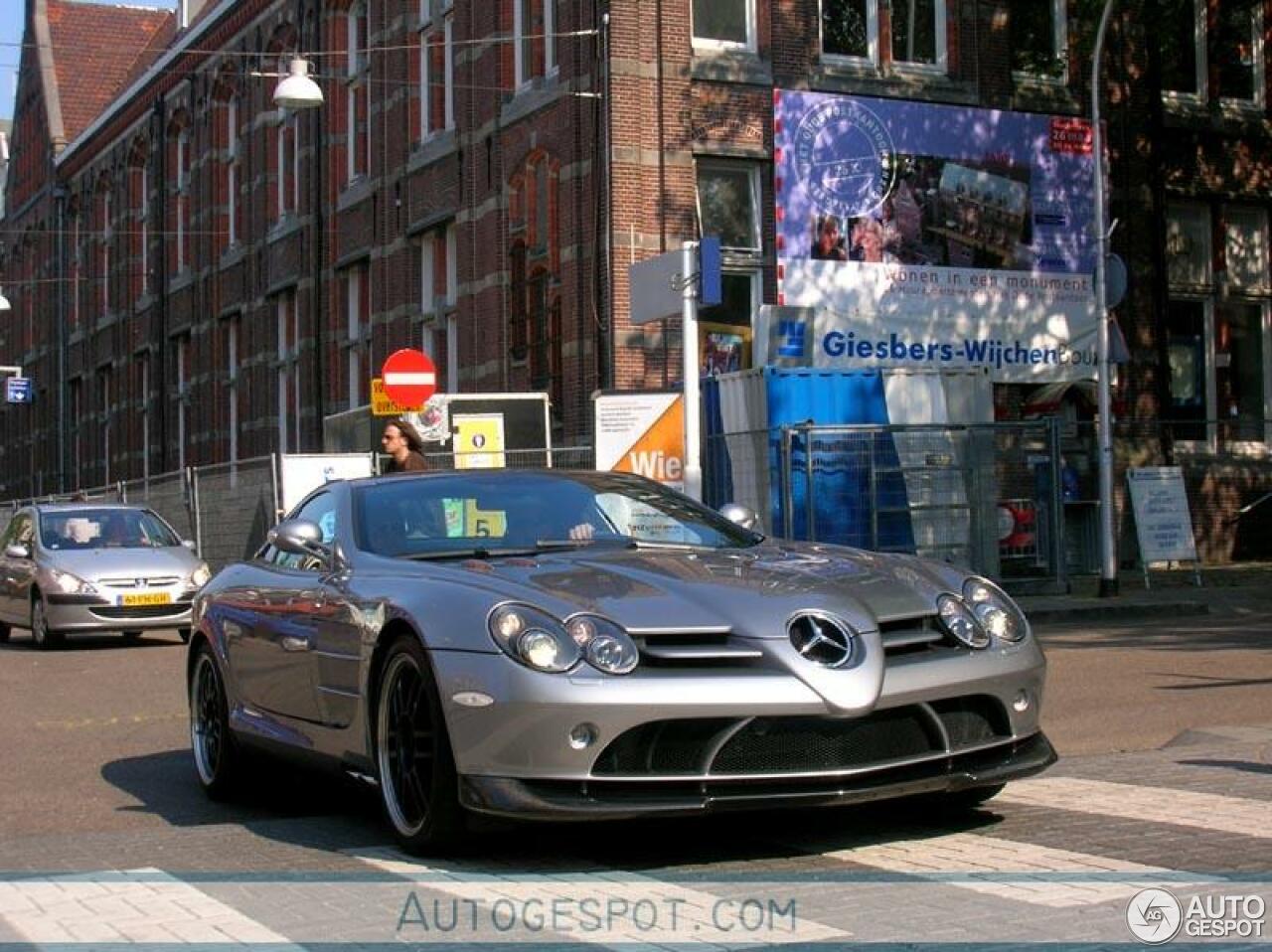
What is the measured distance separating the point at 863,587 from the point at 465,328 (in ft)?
74.8

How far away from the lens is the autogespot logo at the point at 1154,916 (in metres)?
4.63

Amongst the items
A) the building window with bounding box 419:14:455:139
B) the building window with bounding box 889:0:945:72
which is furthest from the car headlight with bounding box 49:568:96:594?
the building window with bounding box 889:0:945:72

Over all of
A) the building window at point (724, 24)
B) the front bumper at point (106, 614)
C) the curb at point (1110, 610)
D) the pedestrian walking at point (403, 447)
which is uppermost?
the building window at point (724, 24)

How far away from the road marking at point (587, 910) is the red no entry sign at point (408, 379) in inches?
587

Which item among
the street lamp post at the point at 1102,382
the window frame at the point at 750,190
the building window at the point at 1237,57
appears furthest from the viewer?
the building window at the point at 1237,57

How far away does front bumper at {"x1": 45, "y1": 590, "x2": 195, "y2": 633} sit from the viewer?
60.3 ft

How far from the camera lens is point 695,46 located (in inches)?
984

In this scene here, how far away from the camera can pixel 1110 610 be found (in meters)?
18.8

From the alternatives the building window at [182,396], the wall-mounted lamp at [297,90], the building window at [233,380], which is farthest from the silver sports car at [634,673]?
the building window at [182,396]

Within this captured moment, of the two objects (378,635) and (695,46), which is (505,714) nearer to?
(378,635)

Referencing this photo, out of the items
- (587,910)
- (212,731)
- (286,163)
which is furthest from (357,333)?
(587,910)

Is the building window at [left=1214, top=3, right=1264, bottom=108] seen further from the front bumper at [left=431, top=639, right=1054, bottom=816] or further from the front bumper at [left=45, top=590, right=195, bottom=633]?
the front bumper at [left=431, top=639, right=1054, bottom=816]

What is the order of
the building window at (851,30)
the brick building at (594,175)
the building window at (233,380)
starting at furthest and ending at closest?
the building window at (233,380), the building window at (851,30), the brick building at (594,175)

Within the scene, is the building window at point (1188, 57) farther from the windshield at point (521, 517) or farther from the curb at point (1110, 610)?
the windshield at point (521, 517)
